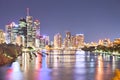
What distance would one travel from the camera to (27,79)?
A: 27.1m

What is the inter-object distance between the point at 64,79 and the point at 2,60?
2617cm

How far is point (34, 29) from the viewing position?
140m

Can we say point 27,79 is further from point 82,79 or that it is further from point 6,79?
point 82,79

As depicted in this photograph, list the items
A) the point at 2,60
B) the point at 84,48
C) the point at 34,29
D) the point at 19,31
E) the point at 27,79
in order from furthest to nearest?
the point at 84,48 < the point at 34,29 < the point at 19,31 < the point at 2,60 < the point at 27,79

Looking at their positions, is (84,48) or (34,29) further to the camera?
(84,48)

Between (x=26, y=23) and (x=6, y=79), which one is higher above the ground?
(x=26, y=23)

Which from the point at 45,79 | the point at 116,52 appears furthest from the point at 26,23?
the point at 45,79

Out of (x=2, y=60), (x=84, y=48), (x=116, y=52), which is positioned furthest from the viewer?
(x=84, y=48)

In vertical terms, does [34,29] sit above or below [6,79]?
above

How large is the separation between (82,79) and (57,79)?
5.42 feet

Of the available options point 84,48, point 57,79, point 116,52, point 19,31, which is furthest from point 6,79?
point 84,48

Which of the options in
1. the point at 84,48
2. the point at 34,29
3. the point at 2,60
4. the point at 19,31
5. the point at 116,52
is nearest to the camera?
the point at 2,60

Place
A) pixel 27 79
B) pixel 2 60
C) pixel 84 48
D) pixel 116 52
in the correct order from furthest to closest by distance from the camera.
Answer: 1. pixel 84 48
2. pixel 116 52
3. pixel 2 60
4. pixel 27 79

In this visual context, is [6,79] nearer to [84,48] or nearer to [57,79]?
[57,79]
